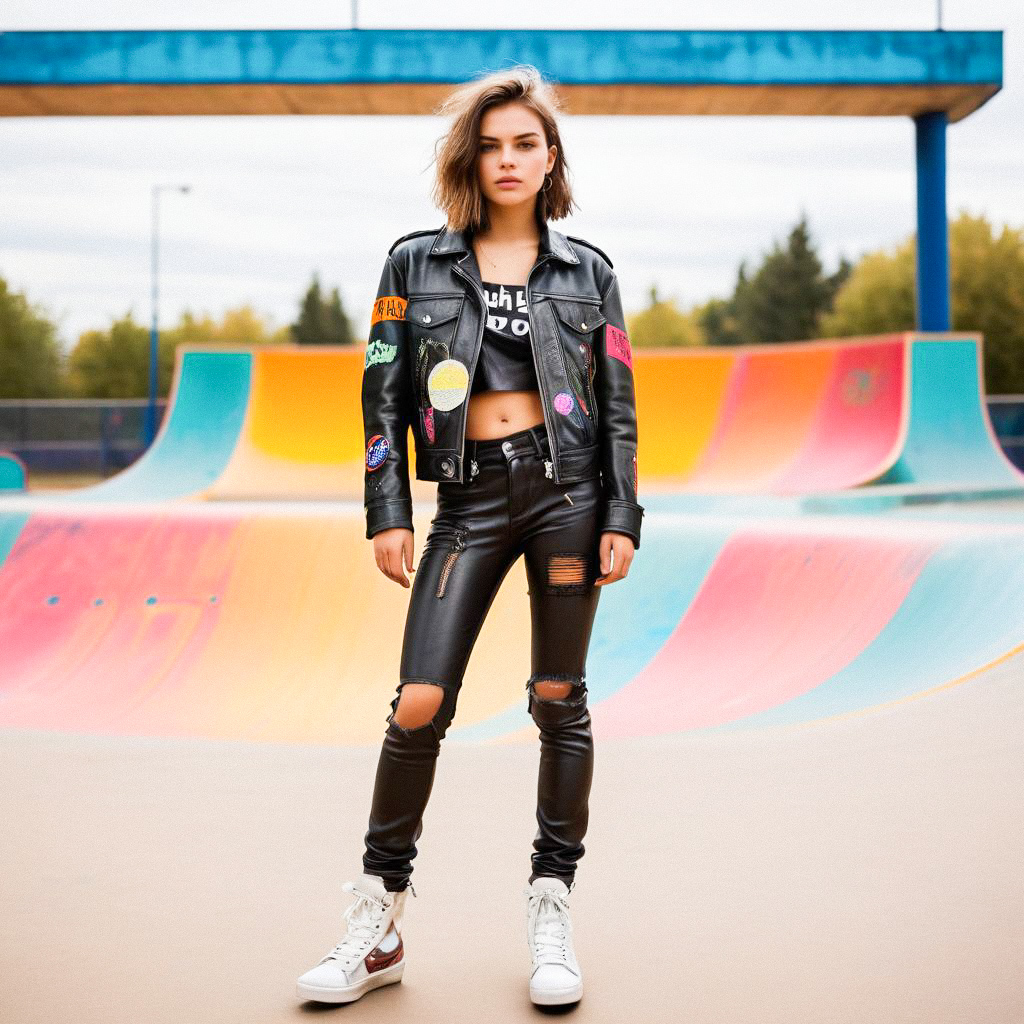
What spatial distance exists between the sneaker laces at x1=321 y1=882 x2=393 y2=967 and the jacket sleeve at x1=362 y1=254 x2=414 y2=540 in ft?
2.35

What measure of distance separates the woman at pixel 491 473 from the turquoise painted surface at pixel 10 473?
14.2 m

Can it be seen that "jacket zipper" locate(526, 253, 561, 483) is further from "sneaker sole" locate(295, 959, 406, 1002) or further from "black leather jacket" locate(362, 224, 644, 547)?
"sneaker sole" locate(295, 959, 406, 1002)

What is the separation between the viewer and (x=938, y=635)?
539cm

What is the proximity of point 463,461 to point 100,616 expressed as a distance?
5.25 metres

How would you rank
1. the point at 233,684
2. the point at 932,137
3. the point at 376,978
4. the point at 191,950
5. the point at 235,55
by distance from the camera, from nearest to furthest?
the point at 376,978 → the point at 191,950 → the point at 233,684 → the point at 235,55 → the point at 932,137

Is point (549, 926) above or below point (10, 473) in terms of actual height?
below

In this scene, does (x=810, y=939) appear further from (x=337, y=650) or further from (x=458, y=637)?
(x=337, y=650)

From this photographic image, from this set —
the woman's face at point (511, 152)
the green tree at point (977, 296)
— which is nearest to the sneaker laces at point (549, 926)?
the woman's face at point (511, 152)

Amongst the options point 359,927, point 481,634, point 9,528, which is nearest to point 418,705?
point 359,927

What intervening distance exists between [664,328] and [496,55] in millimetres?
71361

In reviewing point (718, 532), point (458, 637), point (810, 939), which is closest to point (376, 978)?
point (458, 637)

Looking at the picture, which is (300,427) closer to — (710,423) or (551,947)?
(710,423)

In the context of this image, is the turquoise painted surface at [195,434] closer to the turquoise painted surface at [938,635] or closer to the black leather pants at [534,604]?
the turquoise painted surface at [938,635]

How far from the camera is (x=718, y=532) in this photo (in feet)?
24.0
